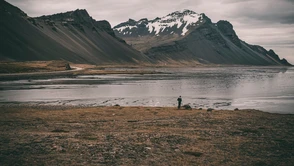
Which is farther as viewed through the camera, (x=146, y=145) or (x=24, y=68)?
(x=24, y=68)

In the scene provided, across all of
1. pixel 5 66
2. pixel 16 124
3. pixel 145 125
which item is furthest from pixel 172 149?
pixel 5 66

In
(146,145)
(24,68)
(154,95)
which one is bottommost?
(154,95)

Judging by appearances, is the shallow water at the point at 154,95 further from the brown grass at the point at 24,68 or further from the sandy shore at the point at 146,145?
the brown grass at the point at 24,68

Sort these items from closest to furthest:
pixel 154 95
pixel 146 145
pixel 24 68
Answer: pixel 146 145 < pixel 154 95 < pixel 24 68

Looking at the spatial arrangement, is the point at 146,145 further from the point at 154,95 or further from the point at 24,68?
the point at 24,68

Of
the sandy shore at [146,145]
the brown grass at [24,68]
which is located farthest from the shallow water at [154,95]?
A: the brown grass at [24,68]

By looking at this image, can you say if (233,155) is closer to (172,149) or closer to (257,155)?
(257,155)

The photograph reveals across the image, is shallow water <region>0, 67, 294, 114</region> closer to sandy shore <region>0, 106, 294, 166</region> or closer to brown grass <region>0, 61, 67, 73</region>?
sandy shore <region>0, 106, 294, 166</region>

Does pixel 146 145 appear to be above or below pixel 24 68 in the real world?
below

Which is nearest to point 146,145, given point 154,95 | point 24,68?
point 154,95

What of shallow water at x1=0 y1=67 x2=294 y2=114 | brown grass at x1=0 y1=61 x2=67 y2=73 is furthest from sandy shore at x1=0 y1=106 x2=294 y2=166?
brown grass at x1=0 y1=61 x2=67 y2=73

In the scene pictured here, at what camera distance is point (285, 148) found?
20.6 metres

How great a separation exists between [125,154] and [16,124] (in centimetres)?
1622

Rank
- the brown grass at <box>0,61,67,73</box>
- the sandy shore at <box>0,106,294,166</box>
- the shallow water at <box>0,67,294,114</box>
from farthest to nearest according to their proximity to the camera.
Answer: the brown grass at <box>0,61,67,73</box> → the shallow water at <box>0,67,294,114</box> → the sandy shore at <box>0,106,294,166</box>
